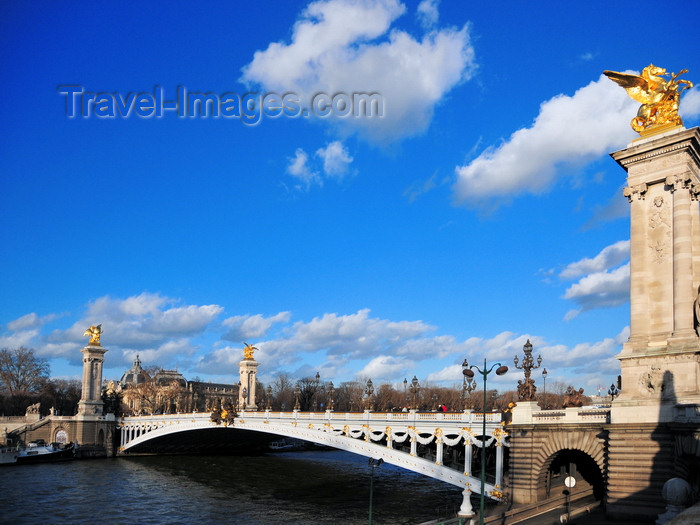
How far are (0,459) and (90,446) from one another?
1248 centimetres

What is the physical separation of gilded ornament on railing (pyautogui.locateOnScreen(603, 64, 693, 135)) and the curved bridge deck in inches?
551

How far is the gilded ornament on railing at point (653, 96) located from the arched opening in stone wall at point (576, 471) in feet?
49.8

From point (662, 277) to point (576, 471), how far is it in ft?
41.6

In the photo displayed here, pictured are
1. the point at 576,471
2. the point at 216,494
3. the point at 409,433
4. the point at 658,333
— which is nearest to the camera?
the point at 658,333

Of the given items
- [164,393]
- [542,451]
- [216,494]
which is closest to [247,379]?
[216,494]

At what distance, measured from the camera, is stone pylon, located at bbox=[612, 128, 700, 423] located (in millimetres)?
24641

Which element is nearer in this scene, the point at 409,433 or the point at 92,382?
the point at 409,433

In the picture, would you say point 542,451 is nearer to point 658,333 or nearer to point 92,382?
point 658,333

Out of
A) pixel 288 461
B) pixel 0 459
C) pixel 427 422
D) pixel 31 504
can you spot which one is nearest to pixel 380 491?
pixel 427 422

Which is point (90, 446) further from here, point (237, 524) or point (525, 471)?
point (525, 471)

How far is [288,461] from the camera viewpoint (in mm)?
68062

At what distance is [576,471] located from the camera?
33.8m

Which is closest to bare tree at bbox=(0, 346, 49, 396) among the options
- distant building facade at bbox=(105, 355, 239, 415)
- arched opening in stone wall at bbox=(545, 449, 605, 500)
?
distant building facade at bbox=(105, 355, 239, 415)

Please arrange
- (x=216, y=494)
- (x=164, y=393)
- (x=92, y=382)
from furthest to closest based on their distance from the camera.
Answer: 1. (x=164, y=393)
2. (x=92, y=382)
3. (x=216, y=494)
